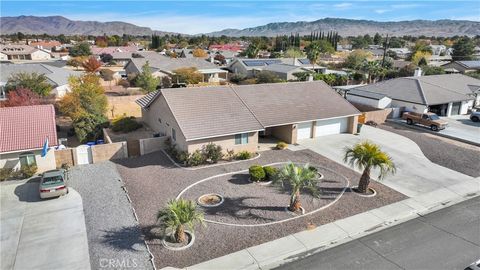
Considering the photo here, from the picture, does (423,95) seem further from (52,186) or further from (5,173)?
(5,173)

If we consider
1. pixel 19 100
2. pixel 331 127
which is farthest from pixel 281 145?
pixel 19 100

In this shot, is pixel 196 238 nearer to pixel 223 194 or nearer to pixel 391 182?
pixel 223 194

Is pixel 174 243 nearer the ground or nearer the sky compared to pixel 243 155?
nearer the ground

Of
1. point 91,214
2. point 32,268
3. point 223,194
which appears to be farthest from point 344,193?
point 32,268

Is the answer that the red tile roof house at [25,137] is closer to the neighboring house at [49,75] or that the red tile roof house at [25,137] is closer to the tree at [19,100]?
the tree at [19,100]

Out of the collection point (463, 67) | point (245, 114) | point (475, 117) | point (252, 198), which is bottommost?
point (252, 198)

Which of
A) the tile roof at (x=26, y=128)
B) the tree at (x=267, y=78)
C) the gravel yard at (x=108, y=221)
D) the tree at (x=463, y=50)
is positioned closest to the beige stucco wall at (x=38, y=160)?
the tile roof at (x=26, y=128)
